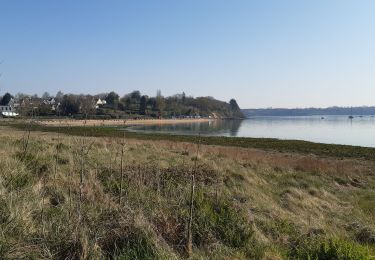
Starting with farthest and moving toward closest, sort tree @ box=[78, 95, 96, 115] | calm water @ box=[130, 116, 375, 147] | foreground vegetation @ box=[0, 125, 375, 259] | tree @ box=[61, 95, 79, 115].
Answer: calm water @ box=[130, 116, 375, 147]
tree @ box=[61, 95, 79, 115]
tree @ box=[78, 95, 96, 115]
foreground vegetation @ box=[0, 125, 375, 259]

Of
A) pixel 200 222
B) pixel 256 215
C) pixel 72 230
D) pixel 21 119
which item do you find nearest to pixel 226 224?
pixel 200 222

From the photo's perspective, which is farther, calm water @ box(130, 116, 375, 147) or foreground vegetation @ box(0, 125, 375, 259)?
calm water @ box(130, 116, 375, 147)

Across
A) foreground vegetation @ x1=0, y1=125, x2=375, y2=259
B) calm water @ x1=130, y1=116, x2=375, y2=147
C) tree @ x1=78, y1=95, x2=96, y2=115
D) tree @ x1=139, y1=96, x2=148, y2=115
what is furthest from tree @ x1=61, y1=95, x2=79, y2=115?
tree @ x1=139, y1=96, x2=148, y2=115

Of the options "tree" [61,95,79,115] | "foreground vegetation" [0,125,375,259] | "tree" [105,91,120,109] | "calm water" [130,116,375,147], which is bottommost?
"calm water" [130,116,375,147]

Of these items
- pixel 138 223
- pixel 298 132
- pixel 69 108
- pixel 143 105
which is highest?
pixel 143 105

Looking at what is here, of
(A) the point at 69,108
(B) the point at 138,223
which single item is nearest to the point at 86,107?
(B) the point at 138,223

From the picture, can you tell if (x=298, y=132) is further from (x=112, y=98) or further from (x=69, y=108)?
(x=112, y=98)

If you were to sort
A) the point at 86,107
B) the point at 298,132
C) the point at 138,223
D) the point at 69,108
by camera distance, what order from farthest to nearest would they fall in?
the point at 298,132 → the point at 69,108 → the point at 86,107 → the point at 138,223

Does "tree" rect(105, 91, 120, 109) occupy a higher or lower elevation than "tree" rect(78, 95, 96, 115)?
higher

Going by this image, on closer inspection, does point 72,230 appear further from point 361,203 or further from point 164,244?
point 361,203

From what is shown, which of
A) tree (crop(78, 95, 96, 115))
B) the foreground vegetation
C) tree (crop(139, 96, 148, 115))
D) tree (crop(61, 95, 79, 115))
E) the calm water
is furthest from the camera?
tree (crop(139, 96, 148, 115))

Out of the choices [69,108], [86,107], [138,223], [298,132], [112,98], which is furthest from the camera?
[112,98]

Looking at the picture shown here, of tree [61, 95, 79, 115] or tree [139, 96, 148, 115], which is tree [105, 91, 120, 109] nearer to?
tree [139, 96, 148, 115]

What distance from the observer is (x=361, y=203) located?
1289 centimetres
